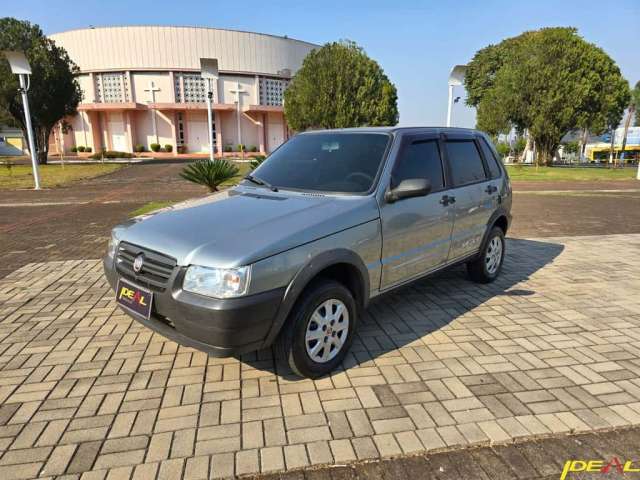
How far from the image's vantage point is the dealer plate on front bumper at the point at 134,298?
2839 mm

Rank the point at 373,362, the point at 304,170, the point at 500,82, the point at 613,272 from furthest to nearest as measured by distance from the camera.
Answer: the point at 500,82 → the point at 613,272 → the point at 304,170 → the point at 373,362

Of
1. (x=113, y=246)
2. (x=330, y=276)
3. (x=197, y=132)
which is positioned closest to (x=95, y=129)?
(x=197, y=132)

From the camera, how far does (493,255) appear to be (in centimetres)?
534

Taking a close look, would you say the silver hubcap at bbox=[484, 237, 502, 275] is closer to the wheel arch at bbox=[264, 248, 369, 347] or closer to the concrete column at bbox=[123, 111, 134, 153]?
the wheel arch at bbox=[264, 248, 369, 347]

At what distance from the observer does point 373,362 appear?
11.4 ft

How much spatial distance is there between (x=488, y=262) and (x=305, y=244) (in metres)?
3.32

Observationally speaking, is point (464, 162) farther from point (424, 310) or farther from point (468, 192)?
point (424, 310)

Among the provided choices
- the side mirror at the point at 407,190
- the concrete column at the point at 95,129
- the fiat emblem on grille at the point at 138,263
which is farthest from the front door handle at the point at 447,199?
the concrete column at the point at 95,129

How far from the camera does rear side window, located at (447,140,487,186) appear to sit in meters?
4.44

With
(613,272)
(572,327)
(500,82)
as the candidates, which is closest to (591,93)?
(500,82)

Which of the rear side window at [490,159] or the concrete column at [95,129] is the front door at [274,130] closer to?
the concrete column at [95,129]

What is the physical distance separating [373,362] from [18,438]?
8.15 feet

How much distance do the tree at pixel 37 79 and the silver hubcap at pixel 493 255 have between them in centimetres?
3361

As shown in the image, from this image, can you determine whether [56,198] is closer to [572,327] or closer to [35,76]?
[572,327]
